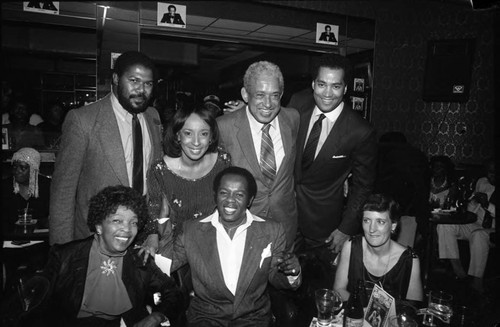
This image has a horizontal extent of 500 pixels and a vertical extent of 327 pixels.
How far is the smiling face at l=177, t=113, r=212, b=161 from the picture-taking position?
235 centimetres

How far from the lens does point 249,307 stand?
202 cm

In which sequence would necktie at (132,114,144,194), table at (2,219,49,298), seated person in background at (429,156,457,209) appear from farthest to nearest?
1. seated person in background at (429,156,457,209)
2. table at (2,219,49,298)
3. necktie at (132,114,144,194)

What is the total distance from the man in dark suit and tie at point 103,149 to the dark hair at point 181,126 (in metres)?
0.18

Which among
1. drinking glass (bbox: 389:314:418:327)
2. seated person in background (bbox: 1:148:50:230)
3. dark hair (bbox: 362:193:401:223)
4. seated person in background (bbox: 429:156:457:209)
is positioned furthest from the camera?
seated person in background (bbox: 429:156:457:209)

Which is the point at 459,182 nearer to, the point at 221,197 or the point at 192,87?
the point at 221,197

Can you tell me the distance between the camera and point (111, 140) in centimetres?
234

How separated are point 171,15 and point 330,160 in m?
3.04

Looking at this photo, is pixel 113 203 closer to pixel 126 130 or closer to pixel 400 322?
pixel 126 130

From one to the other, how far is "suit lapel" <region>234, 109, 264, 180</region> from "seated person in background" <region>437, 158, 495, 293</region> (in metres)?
2.88

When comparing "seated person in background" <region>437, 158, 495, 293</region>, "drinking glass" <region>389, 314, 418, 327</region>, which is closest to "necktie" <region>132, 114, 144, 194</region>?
"drinking glass" <region>389, 314, 418, 327</region>

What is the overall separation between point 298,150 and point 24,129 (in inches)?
180

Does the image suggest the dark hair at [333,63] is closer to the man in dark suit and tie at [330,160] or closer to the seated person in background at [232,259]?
the man in dark suit and tie at [330,160]

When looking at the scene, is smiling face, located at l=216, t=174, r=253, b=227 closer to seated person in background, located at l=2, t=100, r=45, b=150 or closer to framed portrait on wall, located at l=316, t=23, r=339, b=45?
framed portrait on wall, located at l=316, t=23, r=339, b=45

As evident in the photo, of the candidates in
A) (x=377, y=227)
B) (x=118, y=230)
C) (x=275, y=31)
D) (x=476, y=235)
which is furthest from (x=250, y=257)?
(x=275, y=31)
